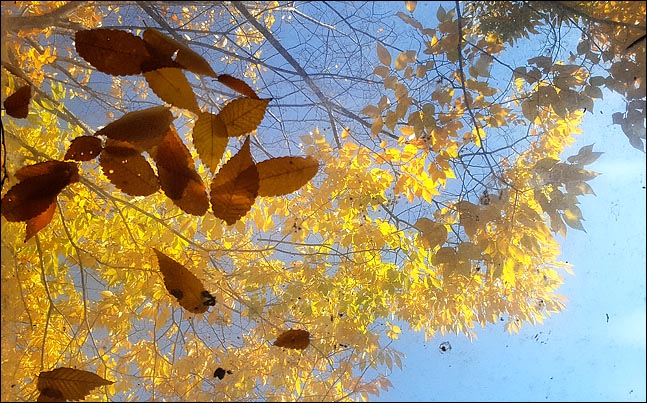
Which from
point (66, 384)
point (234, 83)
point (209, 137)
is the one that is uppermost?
point (234, 83)

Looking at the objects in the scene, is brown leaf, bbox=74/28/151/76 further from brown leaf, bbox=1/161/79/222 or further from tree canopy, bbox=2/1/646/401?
brown leaf, bbox=1/161/79/222

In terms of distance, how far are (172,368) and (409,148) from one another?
45 cm

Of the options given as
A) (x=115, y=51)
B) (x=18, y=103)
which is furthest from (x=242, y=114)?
(x=18, y=103)

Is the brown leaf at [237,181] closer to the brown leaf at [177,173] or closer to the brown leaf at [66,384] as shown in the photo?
the brown leaf at [177,173]

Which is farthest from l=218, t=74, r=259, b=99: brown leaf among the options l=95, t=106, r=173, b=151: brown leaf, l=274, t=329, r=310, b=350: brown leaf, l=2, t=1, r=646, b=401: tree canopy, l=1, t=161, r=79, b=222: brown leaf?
l=274, t=329, r=310, b=350: brown leaf

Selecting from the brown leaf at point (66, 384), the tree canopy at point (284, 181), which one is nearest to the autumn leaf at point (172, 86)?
the tree canopy at point (284, 181)

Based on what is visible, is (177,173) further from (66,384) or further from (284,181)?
(66,384)

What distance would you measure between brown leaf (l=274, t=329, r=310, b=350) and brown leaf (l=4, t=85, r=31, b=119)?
0.42m

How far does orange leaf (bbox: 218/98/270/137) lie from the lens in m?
0.54

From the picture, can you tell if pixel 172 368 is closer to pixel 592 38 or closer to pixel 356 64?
pixel 356 64

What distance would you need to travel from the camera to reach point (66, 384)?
1.74 ft

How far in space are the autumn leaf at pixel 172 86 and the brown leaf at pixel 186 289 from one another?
8.6 inches

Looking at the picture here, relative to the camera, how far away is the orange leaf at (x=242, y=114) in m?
0.54

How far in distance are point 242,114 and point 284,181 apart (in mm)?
84
